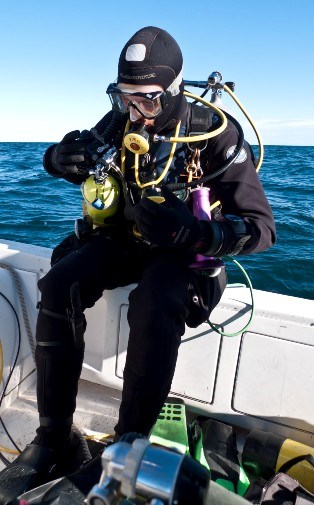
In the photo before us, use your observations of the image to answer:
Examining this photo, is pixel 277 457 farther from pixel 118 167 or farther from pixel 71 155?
pixel 71 155

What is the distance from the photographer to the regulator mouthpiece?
1.79 m

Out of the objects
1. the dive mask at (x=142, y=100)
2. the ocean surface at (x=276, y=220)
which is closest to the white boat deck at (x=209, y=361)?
the dive mask at (x=142, y=100)

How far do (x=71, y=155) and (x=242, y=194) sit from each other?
0.82 m

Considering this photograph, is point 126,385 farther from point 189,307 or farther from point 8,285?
point 8,285

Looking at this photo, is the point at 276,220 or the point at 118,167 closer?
the point at 118,167

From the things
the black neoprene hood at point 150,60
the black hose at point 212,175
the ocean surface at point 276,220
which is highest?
the black neoprene hood at point 150,60

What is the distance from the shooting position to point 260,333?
1.99 m

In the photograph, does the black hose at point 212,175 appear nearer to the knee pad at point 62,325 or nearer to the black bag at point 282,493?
the knee pad at point 62,325

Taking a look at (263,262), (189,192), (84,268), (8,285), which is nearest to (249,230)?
(189,192)

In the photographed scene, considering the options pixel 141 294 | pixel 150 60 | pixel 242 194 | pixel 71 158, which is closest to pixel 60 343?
pixel 141 294

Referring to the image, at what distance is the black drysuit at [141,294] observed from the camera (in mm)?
1563

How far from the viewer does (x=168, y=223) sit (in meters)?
1.59

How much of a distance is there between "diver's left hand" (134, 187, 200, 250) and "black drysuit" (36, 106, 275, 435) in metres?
0.15

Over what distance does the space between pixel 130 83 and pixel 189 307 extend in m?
1.00
